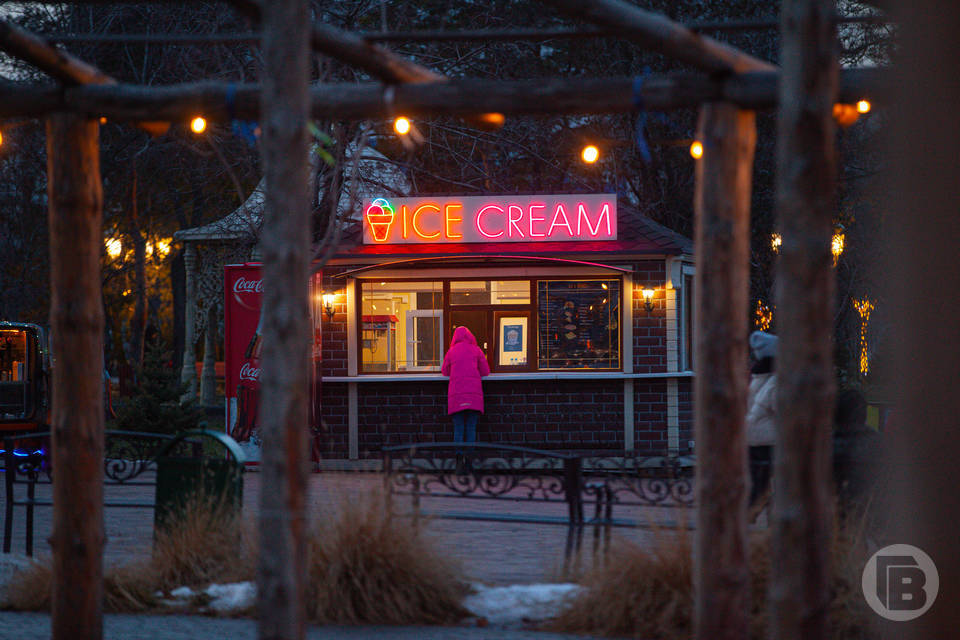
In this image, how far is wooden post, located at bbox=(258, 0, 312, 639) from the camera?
4.87m

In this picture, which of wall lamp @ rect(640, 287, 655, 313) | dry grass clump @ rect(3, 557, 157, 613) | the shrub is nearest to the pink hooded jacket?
wall lamp @ rect(640, 287, 655, 313)

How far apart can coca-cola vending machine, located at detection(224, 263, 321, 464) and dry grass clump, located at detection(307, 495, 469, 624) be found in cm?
958

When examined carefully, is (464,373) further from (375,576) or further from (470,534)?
(375,576)

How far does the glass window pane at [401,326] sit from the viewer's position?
59.2 ft

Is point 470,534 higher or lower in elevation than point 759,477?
lower

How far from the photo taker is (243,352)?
16.7 m

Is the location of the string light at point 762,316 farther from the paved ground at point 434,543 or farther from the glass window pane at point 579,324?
the paved ground at point 434,543

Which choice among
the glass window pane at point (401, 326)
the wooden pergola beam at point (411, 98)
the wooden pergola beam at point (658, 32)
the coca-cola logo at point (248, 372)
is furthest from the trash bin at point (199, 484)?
the glass window pane at point (401, 326)

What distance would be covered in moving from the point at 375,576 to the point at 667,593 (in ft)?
5.60

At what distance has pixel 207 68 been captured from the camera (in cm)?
1942

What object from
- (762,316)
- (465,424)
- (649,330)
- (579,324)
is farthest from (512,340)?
(762,316)

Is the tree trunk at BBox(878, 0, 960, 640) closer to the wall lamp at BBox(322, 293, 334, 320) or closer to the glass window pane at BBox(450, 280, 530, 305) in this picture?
the glass window pane at BBox(450, 280, 530, 305)

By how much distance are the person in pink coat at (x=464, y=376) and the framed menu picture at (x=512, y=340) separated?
3.47 ft

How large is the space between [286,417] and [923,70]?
278 centimetres
